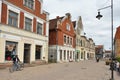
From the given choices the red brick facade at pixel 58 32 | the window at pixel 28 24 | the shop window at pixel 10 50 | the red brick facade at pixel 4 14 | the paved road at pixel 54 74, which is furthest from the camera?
the red brick facade at pixel 58 32

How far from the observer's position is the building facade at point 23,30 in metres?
22.3

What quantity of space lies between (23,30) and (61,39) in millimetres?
14505

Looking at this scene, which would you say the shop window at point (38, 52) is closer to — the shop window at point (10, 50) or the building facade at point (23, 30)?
the building facade at point (23, 30)

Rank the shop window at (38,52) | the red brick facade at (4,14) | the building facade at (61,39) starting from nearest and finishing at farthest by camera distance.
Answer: the red brick facade at (4,14) < the shop window at (38,52) < the building facade at (61,39)

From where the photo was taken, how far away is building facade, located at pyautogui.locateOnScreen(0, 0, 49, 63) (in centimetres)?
2228

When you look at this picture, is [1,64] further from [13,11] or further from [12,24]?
[13,11]

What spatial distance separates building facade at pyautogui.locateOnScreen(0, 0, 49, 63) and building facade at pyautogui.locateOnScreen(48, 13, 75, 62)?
540 cm

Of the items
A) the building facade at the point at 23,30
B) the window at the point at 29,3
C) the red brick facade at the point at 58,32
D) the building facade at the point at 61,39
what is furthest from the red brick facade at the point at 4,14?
the red brick facade at the point at 58,32

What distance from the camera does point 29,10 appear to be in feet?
89.9

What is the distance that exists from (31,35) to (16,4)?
5.29 m

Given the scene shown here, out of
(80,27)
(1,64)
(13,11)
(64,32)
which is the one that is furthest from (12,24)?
(80,27)

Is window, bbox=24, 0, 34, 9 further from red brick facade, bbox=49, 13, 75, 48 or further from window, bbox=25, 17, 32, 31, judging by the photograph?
red brick facade, bbox=49, 13, 75, 48

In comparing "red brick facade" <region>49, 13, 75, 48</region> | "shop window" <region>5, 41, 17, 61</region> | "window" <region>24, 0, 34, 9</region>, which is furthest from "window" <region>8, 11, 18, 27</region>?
"red brick facade" <region>49, 13, 75, 48</region>

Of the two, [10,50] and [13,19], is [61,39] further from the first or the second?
[10,50]
